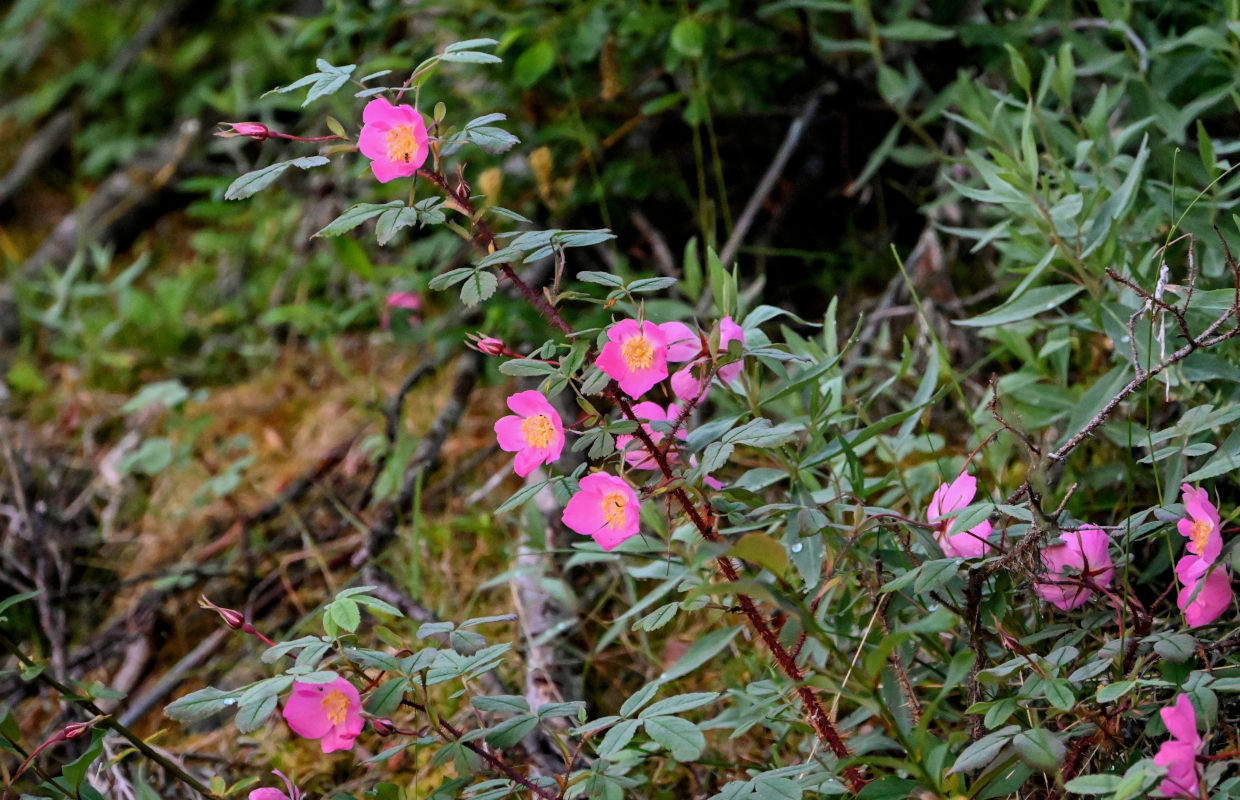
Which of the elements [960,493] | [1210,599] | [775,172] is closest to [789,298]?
[775,172]

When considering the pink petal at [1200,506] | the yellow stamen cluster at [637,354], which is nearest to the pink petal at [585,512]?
the yellow stamen cluster at [637,354]

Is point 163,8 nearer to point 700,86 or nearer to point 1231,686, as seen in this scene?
point 700,86

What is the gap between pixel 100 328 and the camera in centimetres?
240

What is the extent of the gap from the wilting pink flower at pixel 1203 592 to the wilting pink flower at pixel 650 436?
1.37 feet

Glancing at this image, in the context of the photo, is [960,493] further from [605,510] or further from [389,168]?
[389,168]

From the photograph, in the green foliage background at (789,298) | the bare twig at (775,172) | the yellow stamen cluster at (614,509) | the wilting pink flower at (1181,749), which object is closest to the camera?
the wilting pink flower at (1181,749)

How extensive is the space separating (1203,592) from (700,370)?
45cm

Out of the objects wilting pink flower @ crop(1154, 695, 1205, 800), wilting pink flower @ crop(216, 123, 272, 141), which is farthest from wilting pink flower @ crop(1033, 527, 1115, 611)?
wilting pink flower @ crop(216, 123, 272, 141)

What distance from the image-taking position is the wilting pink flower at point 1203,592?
0.89m

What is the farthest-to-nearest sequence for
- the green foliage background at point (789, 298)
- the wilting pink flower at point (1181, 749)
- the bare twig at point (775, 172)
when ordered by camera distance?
1. the bare twig at point (775, 172)
2. the green foliage background at point (789, 298)
3. the wilting pink flower at point (1181, 749)

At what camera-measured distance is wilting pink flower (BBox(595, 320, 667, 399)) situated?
84 centimetres

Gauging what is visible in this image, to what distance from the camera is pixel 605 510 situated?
86 centimetres

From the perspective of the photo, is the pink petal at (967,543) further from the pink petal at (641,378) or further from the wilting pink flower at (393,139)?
the wilting pink flower at (393,139)

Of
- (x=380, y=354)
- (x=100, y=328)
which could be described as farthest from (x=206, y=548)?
(x=100, y=328)
